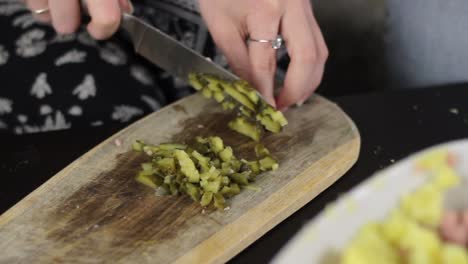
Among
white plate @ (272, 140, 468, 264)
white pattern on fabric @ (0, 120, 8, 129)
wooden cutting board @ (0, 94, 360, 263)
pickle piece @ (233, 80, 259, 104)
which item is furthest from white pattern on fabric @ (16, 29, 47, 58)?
white plate @ (272, 140, 468, 264)

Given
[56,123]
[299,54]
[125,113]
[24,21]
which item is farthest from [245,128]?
[24,21]

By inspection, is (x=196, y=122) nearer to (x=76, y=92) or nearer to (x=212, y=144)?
(x=212, y=144)

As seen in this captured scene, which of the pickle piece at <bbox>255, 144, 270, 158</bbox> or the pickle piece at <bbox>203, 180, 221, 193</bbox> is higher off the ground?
the pickle piece at <bbox>203, 180, 221, 193</bbox>

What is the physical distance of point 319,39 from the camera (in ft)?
3.23

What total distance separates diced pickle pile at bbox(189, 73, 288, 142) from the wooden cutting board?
0.02 m

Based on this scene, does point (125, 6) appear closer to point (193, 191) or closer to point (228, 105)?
point (228, 105)

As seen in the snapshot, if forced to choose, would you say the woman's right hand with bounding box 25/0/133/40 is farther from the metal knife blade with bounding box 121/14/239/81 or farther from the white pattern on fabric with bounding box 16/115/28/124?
the white pattern on fabric with bounding box 16/115/28/124

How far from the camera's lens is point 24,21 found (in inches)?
43.2

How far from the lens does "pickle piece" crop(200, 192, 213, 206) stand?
771 millimetres

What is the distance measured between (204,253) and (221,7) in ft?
1.47

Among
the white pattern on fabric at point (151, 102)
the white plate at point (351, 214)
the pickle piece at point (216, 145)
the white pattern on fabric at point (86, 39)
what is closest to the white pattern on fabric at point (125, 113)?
the white pattern on fabric at point (151, 102)

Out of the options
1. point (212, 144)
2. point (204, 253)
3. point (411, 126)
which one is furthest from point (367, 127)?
point (204, 253)

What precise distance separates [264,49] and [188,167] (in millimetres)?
247

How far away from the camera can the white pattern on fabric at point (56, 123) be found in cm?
106
